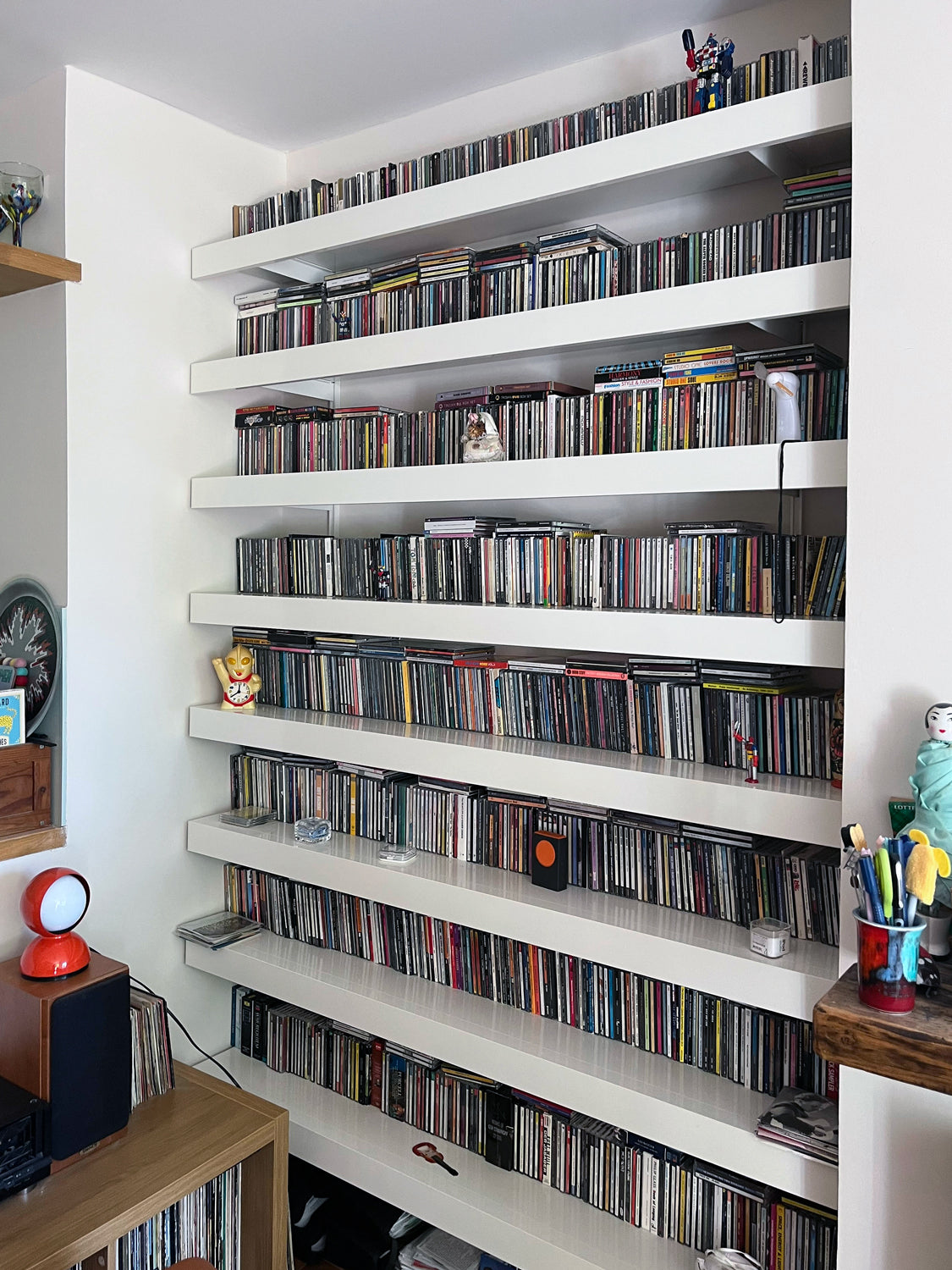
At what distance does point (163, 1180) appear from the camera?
1770mm

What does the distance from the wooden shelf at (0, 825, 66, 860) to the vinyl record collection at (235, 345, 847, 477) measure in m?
0.97

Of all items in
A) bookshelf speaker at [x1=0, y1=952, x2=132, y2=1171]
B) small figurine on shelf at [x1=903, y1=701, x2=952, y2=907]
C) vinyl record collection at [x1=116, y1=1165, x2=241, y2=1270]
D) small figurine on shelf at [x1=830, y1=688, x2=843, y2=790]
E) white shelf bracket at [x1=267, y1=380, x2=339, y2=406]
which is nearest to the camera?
small figurine on shelf at [x1=903, y1=701, x2=952, y2=907]

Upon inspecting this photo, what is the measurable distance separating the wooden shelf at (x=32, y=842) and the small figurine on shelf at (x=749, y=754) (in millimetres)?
1440

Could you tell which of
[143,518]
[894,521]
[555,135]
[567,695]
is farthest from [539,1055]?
[555,135]

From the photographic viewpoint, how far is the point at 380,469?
2053 mm

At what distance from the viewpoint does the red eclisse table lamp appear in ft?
6.14

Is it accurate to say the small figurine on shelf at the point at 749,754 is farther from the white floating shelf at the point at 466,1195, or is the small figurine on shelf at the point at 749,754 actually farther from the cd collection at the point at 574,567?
the white floating shelf at the point at 466,1195

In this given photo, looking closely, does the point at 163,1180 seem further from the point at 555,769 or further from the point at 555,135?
the point at 555,135

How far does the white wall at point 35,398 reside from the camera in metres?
2.07

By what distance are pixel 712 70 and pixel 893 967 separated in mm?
1428

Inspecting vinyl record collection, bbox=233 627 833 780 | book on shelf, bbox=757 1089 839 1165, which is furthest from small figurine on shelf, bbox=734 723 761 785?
book on shelf, bbox=757 1089 839 1165

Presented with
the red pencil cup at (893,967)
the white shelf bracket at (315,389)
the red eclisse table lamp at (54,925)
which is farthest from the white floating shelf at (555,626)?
the red eclisse table lamp at (54,925)

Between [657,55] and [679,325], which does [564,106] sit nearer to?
[657,55]

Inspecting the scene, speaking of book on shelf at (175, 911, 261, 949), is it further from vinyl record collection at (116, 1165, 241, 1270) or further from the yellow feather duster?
the yellow feather duster
